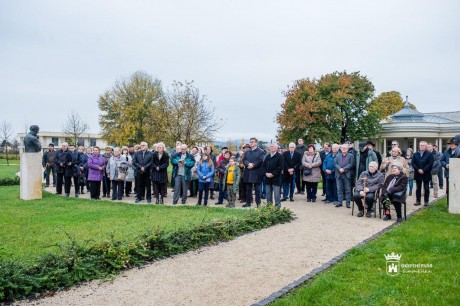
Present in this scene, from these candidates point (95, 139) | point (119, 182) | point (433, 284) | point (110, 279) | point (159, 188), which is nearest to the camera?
point (433, 284)

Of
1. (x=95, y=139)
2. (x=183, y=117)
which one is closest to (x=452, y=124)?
(x=183, y=117)

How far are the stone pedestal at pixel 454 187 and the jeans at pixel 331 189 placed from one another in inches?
142

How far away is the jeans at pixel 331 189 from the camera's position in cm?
1434

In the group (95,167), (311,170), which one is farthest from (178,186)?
(311,170)

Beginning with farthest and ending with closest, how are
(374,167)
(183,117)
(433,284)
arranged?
(183,117) < (374,167) < (433,284)

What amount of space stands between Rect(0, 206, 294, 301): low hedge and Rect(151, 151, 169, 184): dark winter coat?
533 cm

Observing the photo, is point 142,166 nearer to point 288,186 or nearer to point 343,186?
point 288,186

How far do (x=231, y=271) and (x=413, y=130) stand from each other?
2064 inches

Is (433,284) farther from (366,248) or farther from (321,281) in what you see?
(366,248)

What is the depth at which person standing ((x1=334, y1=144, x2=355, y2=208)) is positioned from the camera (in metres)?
13.0

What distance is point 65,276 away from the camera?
5.56 meters

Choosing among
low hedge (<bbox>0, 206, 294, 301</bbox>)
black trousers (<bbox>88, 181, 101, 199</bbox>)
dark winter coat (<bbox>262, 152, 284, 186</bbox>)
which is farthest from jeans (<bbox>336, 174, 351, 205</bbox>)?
black trousers (<bbox>88, 181, 101, 199</bbox>)

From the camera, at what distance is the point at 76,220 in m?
10.0

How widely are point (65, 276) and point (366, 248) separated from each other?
4889mm
